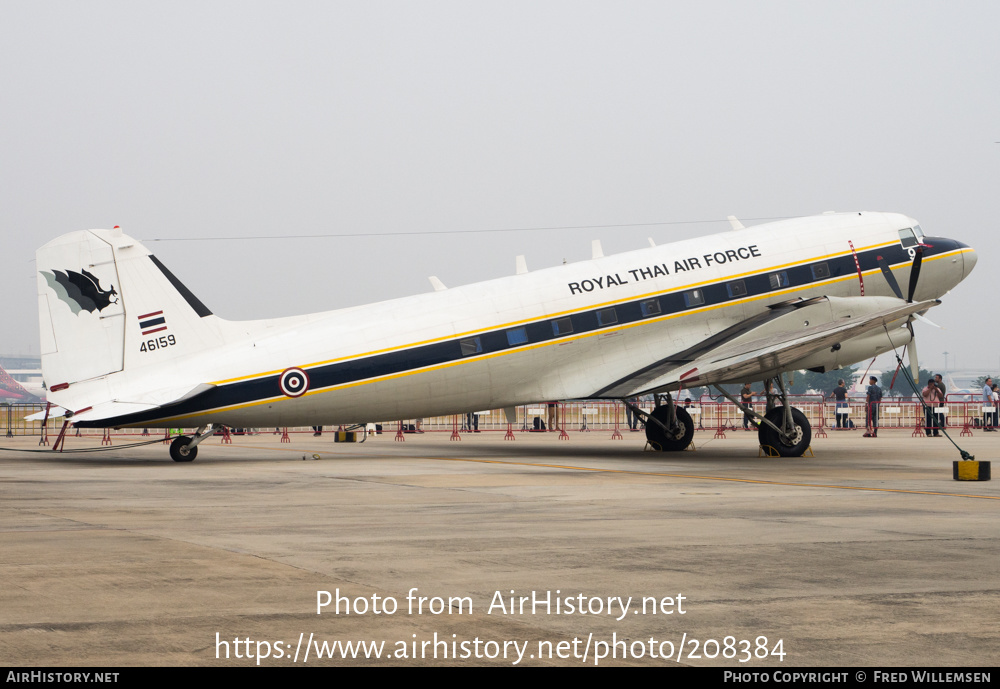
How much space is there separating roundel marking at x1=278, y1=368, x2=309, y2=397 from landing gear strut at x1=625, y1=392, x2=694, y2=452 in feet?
32.7

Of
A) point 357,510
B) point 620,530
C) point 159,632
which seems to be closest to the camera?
point 159,632

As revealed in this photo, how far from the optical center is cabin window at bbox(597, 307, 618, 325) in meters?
26.6

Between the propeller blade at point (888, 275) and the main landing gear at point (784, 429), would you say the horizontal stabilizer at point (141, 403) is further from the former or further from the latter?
the propeller blade at point (888, 275)

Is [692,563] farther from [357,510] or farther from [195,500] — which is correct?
[195,500]

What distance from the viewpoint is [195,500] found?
53.3 ft

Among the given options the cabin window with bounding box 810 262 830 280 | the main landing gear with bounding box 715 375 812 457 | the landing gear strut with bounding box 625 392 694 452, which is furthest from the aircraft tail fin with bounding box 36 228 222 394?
the cabin window with bounding box 810 262 830 280

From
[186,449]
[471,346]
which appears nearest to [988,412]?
[471,346]

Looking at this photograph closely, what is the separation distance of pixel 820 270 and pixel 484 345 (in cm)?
938

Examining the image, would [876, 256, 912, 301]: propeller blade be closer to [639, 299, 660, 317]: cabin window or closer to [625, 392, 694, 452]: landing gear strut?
[639, 299, 660, 317]: cabin window

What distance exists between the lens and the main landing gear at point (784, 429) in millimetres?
26328

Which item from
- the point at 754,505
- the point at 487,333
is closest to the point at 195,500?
the point at 754,505

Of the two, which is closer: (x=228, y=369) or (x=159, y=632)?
(x=159, y=632)

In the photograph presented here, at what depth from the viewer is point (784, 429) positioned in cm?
2650

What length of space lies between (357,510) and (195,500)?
9.95ft
